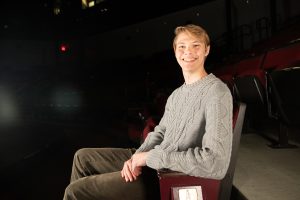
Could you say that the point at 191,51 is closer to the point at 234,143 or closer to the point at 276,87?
the point at 234,143

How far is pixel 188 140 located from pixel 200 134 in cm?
4

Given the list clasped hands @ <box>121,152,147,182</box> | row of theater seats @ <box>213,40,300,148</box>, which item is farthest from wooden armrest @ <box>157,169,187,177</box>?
row of theater seats @ <box>213,40,300,148</box>

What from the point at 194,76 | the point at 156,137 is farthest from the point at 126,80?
the point at 194,76

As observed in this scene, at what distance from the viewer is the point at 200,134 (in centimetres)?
115

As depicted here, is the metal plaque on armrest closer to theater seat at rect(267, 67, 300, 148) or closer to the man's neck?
the man's neck

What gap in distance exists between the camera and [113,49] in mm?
11930

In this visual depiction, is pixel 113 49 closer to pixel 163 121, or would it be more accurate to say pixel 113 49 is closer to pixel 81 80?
pixel 81 80

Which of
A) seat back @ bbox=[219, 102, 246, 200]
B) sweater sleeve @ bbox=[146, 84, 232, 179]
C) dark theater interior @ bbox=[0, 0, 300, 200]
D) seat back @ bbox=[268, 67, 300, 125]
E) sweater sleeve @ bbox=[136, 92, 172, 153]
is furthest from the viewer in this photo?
dark theater interior @ bbox=[0, 0, 300, 200]

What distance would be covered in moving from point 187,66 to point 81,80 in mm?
9734

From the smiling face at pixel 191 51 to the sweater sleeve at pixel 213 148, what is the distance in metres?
0.16

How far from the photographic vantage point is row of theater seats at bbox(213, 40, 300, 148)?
178 centimetres

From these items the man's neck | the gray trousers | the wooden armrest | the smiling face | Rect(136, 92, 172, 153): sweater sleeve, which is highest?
the smiling face

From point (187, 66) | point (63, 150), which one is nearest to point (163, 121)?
point (187, 66)

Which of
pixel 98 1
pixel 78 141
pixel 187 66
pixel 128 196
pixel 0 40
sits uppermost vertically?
pixel 98 1
